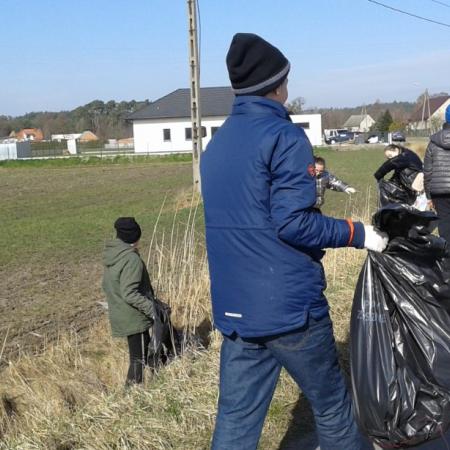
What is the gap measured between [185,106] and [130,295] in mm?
65147

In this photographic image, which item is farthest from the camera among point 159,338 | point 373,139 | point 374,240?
point 373,139

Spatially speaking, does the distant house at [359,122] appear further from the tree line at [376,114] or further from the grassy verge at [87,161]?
the grassy verge at [87,161]

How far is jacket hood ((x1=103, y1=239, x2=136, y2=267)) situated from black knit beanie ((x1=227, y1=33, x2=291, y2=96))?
2.49 m

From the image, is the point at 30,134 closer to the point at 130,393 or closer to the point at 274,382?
the point at 130,393

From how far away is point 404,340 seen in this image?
10.4 feet

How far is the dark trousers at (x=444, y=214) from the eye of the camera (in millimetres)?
6785

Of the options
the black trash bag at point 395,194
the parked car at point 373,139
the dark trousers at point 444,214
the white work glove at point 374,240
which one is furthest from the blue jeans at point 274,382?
the parked car at point 373,139

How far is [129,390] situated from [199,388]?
420 mm

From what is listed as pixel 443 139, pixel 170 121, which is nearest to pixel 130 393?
pixel 443 139

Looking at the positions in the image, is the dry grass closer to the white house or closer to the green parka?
the green parka

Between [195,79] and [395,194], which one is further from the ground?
[195,79]

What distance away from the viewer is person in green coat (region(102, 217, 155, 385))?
199 inches

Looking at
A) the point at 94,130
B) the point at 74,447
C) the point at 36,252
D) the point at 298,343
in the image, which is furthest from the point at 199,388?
the point at 94,130

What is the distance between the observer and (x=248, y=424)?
117 inches
